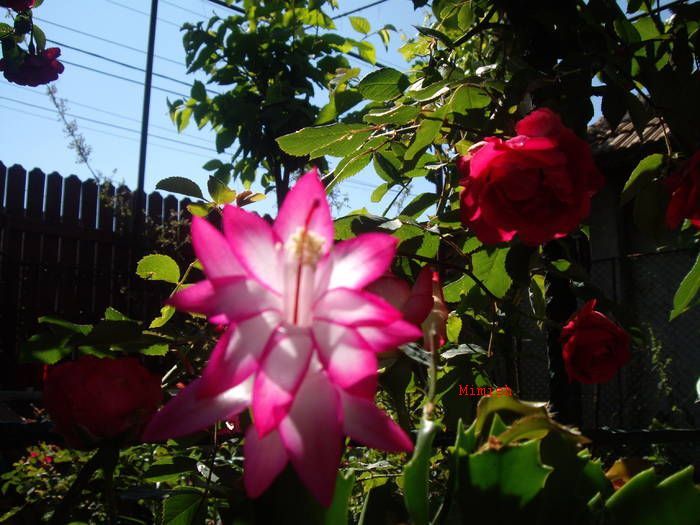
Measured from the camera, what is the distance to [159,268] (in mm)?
685

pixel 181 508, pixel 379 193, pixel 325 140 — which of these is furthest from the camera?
pixel 379 193

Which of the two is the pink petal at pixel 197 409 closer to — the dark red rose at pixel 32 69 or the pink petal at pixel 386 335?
the pink petal at pixel 386 335

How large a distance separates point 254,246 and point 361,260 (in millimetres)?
48

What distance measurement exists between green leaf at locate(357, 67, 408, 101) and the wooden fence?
4.99 meters

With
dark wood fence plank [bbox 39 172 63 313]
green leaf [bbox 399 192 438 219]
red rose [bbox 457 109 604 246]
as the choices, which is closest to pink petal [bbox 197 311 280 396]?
red rose [bbox 457 109 604 246]

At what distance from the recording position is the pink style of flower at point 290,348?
24 cm

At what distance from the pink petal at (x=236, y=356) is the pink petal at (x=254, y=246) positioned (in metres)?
0.02

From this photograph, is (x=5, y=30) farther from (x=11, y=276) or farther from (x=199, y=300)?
(x=11, y=276)

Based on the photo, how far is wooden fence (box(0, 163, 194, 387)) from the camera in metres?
5.88

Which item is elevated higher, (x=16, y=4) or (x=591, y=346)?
(x=16, y=4)

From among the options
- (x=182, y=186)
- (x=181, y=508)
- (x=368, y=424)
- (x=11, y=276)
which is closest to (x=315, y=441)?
(x=368, y=424)

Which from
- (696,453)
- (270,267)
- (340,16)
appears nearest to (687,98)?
(270,267)

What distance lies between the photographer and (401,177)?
1.01 m

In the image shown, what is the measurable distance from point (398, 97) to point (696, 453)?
5.06 m
